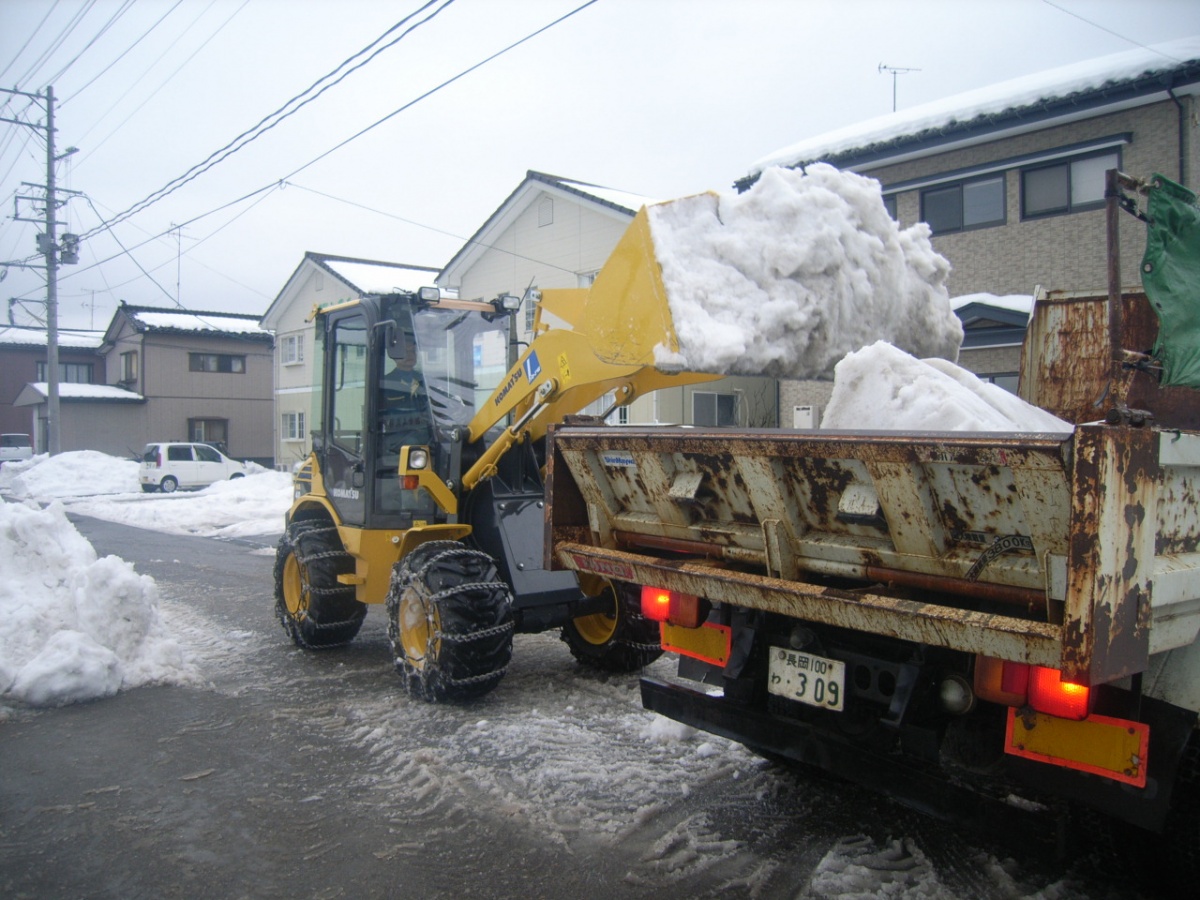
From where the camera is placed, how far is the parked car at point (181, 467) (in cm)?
2892

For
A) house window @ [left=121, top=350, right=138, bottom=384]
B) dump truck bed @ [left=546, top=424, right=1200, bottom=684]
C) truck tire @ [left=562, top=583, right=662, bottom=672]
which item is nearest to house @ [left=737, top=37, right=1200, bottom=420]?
truck tire @ [left=562, top=583, right=662, bottom=672]

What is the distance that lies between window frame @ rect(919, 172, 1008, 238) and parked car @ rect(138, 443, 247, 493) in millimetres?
23740

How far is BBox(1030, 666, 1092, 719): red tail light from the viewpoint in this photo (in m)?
2.75

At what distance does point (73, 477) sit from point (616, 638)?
30.2 m

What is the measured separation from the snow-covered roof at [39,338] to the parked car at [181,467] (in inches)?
783

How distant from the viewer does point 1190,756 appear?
9.69ft

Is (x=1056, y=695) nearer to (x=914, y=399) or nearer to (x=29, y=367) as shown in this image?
(x=914, y=399)

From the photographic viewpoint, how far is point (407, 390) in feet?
22.1

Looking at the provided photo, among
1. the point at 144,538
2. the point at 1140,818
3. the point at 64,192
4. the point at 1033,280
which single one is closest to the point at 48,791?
the point at 1140,818

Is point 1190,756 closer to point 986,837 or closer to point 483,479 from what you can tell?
point 986,837

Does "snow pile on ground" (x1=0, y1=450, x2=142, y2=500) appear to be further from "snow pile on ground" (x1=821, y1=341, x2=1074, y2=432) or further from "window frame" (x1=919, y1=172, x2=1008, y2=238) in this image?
"snow pile on ground" (x1=821, y1=341, x2=1074, y2=432)

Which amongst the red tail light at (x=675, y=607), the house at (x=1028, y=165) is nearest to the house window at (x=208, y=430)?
the house at (x=1028, y=165)

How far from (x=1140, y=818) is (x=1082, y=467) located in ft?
4.05

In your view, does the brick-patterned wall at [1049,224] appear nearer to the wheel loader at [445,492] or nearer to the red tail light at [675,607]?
the wheel loader at [445,492]
